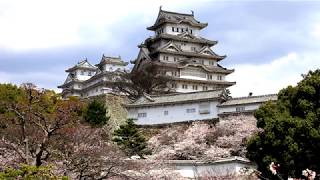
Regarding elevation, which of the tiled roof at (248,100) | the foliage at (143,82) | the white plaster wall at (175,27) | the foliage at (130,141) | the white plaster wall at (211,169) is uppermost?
the white plaster wall at (175,27)

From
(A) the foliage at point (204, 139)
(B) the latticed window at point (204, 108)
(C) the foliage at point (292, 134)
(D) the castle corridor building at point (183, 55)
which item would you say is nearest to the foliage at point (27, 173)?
(C) the foliage at point (292, 134)

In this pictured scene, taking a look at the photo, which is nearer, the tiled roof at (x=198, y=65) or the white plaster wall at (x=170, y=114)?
the white plaster wall at (x=170, y=114)

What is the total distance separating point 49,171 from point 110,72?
40.8 meters

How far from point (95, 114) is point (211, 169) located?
473 inches

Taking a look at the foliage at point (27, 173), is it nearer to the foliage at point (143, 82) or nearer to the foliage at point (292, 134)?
the foliage at point (292, 134)

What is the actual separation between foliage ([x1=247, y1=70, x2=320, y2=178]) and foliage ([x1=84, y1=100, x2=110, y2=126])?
15530mm

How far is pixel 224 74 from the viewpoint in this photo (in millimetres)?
49219

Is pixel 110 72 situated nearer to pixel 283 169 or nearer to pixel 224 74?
pixel 224 74

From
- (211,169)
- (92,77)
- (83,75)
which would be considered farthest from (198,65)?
(211,169)

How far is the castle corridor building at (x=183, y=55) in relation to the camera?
46969mm

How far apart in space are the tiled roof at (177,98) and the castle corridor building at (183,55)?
24.6 feet

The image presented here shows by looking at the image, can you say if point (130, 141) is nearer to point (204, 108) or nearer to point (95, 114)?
point (95, 114)

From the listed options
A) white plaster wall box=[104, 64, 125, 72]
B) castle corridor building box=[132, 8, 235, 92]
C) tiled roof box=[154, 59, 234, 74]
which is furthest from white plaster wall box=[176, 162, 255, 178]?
white plaster wall box=[104, 64, 125, 72]

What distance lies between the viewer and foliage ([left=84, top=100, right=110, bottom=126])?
1329 inches
